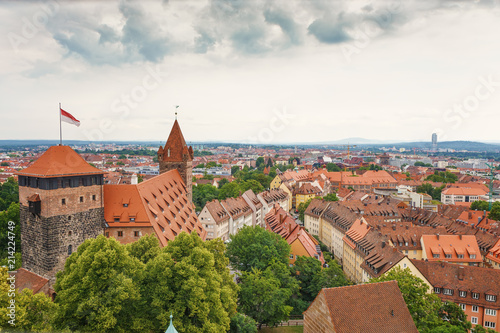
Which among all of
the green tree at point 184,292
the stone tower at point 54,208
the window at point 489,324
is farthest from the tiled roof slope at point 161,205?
the window at point 489,324

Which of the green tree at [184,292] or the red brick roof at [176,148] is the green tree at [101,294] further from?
the red brick roof at [176,148]

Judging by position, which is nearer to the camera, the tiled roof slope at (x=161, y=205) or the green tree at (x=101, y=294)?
the green tree at (x=101, y=294)

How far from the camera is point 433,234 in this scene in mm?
55312

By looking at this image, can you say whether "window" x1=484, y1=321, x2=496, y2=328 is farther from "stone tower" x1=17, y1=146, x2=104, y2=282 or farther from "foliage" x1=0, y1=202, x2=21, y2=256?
"foliage" x1=0, y1=202, x2=21, y2=256

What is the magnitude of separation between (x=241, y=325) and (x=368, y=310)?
10.2 meters

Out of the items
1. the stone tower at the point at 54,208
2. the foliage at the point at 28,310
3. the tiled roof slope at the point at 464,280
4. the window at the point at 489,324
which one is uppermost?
the stone tower at the point at 54,208

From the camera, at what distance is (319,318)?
27094mm

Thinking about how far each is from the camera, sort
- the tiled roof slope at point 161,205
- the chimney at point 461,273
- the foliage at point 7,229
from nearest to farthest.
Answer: the tiled roof slope at point 161,205 → the chimney at point 461,273 → the foliage at point 7,229

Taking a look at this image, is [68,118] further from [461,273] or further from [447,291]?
[461,273]

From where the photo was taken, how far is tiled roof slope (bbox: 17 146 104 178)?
1323 inches

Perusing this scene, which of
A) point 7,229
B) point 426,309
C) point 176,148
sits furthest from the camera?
point 176,148

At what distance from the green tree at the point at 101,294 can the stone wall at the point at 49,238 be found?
31.0ft

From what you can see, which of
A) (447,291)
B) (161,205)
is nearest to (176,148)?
(161,205)

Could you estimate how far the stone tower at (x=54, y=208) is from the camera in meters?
33.4
